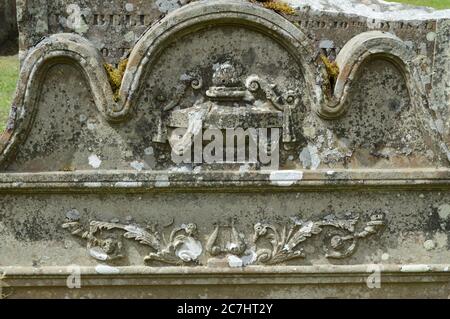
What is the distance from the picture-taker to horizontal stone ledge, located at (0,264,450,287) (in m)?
5.23

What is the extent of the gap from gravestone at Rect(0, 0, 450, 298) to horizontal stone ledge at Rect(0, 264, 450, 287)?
10 millimetres

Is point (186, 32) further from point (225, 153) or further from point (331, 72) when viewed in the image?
point (331, 72)

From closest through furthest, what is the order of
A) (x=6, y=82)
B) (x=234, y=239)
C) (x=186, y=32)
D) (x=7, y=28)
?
(x=186, y=32) → (x=234, y=239) → (x=6, y=82) → (x=7, y=28)

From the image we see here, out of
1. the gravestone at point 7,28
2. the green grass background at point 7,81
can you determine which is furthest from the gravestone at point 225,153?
the gravestone at point 7,28

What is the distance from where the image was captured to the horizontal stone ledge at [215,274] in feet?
17.2

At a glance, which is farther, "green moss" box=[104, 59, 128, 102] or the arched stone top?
"green moss" box=[104, 59, 128, 102]

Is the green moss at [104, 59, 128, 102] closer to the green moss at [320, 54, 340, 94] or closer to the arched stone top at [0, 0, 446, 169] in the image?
the arched stone top at [0, 0, 446, 169]

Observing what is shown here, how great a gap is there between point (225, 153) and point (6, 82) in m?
8.14

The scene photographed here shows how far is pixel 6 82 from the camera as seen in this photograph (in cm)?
1243

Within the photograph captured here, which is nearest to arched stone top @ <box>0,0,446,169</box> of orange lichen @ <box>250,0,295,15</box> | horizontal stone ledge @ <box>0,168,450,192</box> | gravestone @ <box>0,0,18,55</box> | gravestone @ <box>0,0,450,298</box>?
gravestone @ <box>0,0,450,298</box>

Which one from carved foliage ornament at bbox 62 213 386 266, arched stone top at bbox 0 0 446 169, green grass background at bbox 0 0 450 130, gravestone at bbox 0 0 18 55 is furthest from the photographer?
gravestone at bbox 0 0 18 55

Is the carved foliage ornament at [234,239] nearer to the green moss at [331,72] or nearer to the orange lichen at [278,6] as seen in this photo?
Answer: the green moss at [331,72]

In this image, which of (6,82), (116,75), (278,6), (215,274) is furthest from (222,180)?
(6,82)

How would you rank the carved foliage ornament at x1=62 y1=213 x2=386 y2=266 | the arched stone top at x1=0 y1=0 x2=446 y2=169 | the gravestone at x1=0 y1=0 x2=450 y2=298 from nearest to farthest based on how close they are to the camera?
the arched stone top at x1=0 y1=0 x2=446 y2=169 < the gravestone at x1=0 y1=0 x2=450 y2=298 < the carved foliage ornament at x1=62 y1=213 x2=386 y2=266
